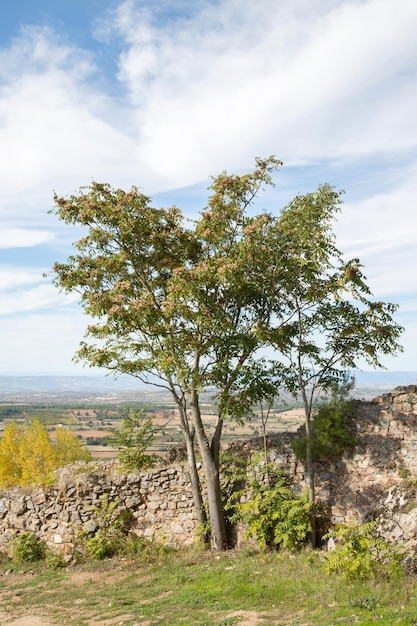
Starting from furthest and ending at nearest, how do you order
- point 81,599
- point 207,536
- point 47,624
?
point 207,536 < point 81,599 < point 47,624

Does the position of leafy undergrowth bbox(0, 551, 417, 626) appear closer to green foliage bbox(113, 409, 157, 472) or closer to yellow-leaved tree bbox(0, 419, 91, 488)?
green foliage bbox(113, 409, 157, 472)

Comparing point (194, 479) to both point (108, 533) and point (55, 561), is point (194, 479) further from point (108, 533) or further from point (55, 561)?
point (55, 561)

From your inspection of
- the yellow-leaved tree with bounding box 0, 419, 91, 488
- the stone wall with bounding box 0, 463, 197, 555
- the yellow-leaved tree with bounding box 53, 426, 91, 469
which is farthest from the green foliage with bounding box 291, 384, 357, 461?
the yellow-leaved tree with bounding box 53, 426, 91, 469

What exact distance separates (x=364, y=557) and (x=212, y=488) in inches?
216

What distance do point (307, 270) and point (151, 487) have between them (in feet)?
27.6

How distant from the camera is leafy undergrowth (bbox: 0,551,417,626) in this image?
8594 mm

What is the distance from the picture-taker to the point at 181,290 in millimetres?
12977

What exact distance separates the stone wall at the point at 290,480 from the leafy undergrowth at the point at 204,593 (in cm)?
135

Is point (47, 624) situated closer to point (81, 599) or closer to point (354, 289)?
point (81, 599)

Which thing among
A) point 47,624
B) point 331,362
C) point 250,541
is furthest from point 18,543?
point 331,362

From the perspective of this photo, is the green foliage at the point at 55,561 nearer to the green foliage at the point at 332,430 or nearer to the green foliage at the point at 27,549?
the green foliage at the point at 27,549

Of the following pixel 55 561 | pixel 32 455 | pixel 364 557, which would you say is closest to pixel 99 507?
pixel 55 561

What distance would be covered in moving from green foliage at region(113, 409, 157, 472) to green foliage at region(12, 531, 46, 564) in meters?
3.58

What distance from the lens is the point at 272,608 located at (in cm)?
934
